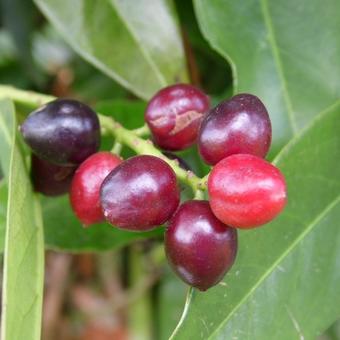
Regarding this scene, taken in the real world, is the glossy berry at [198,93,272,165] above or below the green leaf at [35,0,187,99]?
above

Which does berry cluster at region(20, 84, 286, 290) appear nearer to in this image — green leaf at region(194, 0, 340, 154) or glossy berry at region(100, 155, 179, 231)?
glossy berry at region(100, 155, 179, 231)

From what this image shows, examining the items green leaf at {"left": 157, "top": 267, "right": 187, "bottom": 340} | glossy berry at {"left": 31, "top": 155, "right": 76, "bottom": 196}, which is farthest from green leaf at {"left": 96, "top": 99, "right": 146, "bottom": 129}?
green leaf at {"left": 157, "top": 267, "right": 187, "bottom": 340}

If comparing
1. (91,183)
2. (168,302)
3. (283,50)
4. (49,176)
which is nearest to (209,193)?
(91,183)

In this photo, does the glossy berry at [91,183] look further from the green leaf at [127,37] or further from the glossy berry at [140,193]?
the green leaf at [127,37]

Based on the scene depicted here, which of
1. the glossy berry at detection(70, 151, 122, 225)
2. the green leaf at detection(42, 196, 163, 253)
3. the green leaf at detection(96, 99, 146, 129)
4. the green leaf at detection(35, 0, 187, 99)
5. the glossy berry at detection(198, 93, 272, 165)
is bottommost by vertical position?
the green leaf at detection(42, 196, 163, 253)

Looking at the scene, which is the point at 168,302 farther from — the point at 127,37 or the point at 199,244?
the point at 199,244

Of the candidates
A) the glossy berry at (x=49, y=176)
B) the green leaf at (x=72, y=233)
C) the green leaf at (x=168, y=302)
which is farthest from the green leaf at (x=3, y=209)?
the green leaf at (x=168, y=302)

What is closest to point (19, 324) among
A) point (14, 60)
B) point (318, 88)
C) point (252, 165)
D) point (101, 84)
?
point (252, 165)
